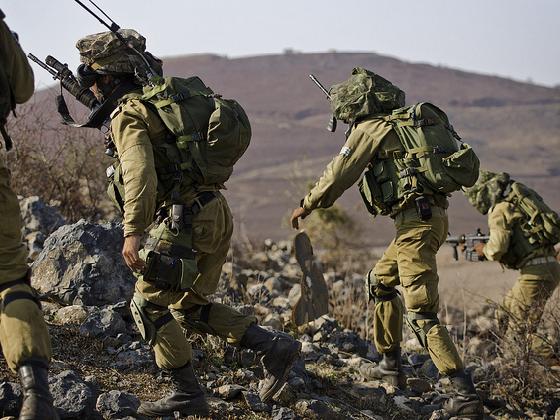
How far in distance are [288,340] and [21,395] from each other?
1.43 meters

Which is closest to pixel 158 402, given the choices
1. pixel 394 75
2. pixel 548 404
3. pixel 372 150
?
pixel 372 150

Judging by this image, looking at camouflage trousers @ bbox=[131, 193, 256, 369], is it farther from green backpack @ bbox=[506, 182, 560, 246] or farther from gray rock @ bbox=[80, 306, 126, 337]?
green backpack @ bbox=[506, 182, 560, 246]

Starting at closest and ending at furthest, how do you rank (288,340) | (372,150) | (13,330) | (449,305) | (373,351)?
1. (13,330)
2. (288,340)
3. (372,150)
4. (373,351)
5. (449,305)

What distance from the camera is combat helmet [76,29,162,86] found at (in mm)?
4461

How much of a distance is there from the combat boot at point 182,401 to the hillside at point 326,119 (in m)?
15.9

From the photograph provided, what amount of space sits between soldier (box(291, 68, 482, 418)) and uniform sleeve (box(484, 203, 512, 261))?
1.84m

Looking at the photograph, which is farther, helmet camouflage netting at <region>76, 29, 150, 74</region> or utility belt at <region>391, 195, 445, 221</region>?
utility belt at <region>391, 195, 445, 221</region>

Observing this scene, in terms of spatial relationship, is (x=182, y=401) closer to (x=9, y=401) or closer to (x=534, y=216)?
(x=9, y=401)

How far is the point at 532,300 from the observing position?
23.6 feet

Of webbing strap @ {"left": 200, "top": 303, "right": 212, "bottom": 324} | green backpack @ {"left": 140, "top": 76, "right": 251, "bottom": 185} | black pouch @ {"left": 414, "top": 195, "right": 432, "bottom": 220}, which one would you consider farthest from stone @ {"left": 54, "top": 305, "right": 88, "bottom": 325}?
black pouch @ {"left": 414, "top": 195, "right": 432, "bottom": 220}

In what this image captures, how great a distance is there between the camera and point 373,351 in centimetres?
652

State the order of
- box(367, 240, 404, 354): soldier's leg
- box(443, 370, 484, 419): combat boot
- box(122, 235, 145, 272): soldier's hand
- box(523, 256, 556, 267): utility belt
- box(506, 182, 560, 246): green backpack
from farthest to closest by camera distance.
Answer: box(523, 256, 556, 267): utility belt, box(506, 182, 560, 246): green backpack, box(367, 240, 404, 354): soldier's leg, box(443, 370, 484, 419): combat boot, box(122, 235, 145, 272): soldier's hand

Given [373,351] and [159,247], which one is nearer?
[159,247]

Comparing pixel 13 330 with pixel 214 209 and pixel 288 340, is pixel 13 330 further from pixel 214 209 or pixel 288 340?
pixel 288 340
